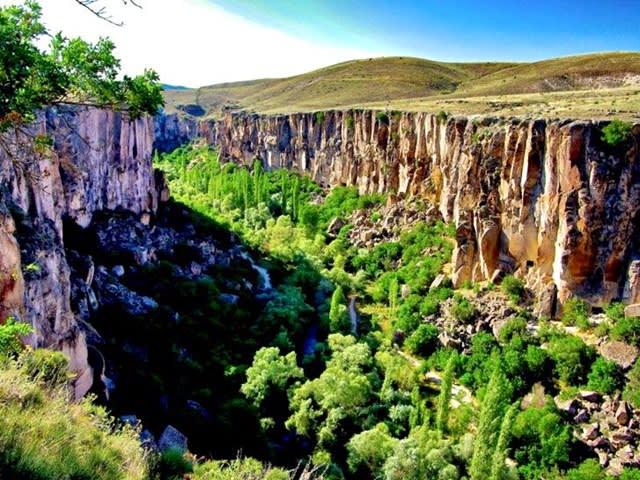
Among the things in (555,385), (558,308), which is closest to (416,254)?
(558,308)

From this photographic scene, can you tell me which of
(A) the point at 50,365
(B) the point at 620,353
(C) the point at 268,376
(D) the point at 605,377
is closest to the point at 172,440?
(A) the point at 50,365

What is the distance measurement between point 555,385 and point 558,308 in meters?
4.89

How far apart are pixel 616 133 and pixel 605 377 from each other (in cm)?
1244

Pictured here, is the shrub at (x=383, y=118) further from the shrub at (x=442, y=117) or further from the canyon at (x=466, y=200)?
the shrub at (x=442, y=117)

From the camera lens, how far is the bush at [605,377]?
21250 millimetres

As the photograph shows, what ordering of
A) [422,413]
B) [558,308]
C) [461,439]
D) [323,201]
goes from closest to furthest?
[461,439] → [422,413] → [558,308] → [323,201]

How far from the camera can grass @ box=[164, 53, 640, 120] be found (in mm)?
39094

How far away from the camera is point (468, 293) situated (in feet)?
104

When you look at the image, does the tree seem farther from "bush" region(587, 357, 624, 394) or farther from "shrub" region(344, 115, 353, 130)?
"shrub" region(344, 115, 353, 130)

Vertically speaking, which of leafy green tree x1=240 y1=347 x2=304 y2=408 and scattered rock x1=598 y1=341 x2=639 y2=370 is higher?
scattered rock x1=598 y1=341 x2=639 y2=370

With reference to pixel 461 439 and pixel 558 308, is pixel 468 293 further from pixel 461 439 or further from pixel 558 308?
pixel 461 439

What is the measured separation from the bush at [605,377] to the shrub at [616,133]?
1114cm

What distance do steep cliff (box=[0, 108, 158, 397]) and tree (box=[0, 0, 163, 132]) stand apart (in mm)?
454

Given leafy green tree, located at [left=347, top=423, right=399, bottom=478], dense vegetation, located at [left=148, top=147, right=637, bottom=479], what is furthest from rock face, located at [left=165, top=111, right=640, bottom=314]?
leafy green tree, located at [left=347, top=423, right=399, bottom=478]
